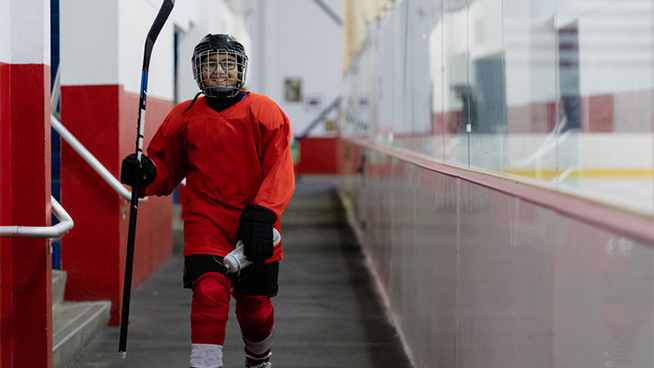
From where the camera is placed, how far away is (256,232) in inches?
91.4

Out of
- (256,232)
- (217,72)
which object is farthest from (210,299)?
(217,72)

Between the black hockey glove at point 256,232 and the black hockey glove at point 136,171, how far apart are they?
0.39 meters

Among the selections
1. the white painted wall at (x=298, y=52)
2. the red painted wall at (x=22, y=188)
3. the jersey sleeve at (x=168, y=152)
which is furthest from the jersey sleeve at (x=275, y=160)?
the white painted wall at (x=298, y=52)

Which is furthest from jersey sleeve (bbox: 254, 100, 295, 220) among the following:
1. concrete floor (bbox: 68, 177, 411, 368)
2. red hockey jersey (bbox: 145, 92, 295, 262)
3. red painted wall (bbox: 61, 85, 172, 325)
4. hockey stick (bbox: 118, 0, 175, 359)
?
red painted wall (bbox: 61, 85, 172, 325)

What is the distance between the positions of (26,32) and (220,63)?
767mm

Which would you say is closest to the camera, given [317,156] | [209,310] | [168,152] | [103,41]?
[209,310]

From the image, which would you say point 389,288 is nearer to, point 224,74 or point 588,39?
point 224,74

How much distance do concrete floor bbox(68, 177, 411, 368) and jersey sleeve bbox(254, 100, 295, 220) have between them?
1.19 meters

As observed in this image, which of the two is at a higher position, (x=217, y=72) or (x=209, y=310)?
(x=217, y=72)

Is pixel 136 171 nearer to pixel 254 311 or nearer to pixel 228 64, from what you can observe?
pixel 228 64

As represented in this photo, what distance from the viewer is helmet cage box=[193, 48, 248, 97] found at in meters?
2.45

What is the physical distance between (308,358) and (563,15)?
2.44 metres

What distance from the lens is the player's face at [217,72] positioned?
246cm

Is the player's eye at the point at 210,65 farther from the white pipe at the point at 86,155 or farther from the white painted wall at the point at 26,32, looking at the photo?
the white pipe at the point at 86,155
